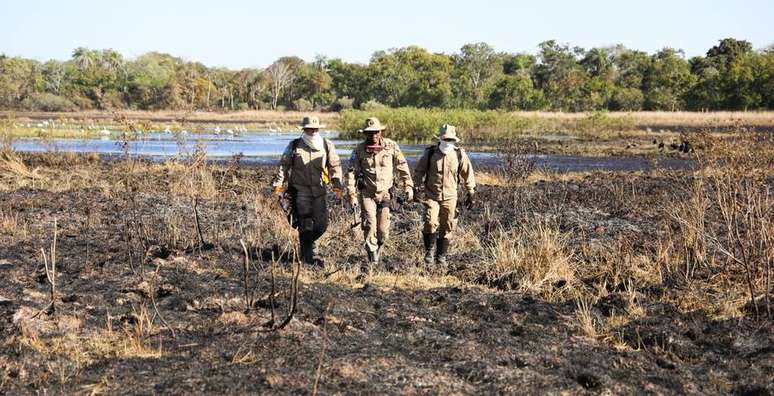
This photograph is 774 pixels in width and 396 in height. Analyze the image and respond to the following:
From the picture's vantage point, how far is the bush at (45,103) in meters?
73.5

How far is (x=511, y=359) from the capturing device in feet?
18.0

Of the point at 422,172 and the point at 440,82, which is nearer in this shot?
the point at 422,172

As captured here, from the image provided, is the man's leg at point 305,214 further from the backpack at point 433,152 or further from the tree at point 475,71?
the tree at point 475,71

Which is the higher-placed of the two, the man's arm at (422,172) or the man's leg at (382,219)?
the man's arm at (422,172)

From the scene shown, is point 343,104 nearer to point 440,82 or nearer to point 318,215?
point 440,82

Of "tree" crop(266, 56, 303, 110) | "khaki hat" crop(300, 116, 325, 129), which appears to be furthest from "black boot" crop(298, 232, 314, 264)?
"tree" crop(266, 56, 303, 110)

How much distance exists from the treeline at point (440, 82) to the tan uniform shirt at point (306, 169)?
52.3 meters

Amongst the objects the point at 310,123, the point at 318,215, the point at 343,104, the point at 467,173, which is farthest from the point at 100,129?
the point at 467,173

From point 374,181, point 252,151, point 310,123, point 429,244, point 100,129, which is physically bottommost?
point 252,151

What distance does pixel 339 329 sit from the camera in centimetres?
611

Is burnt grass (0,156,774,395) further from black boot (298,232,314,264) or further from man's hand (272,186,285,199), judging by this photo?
man's hand (272,186,285,199)

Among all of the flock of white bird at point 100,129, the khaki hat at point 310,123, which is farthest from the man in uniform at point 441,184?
the flock of white bird at point 100,129

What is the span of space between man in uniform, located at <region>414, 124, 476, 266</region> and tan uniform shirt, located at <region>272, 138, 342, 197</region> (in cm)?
94

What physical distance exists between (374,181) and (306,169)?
0.74 metres
